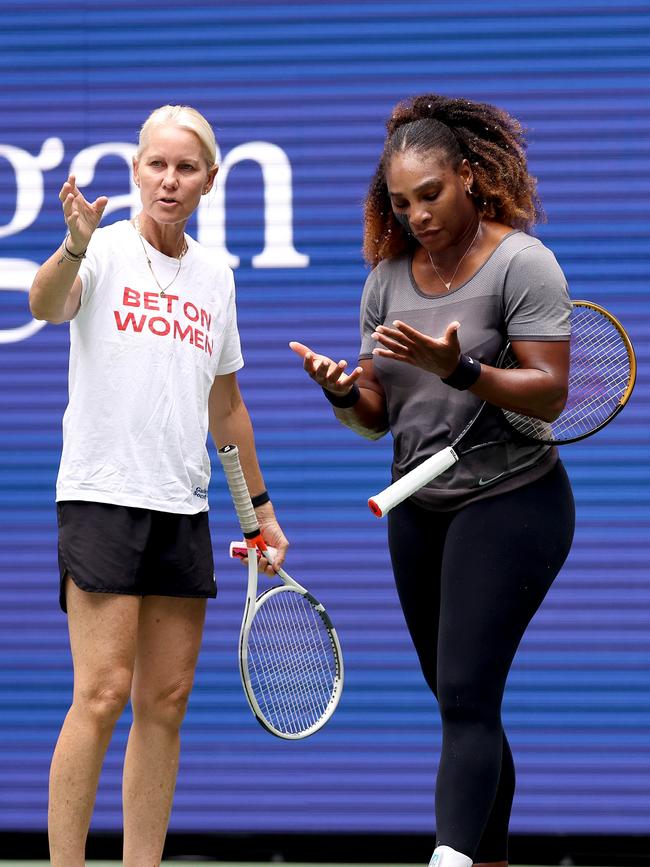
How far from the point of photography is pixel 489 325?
10.5ft

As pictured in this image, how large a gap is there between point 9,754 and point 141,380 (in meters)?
2.38

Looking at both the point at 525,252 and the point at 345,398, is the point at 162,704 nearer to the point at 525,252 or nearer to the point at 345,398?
the point at 345,398

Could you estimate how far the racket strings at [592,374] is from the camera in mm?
3439

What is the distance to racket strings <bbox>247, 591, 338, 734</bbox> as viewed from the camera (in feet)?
14.4

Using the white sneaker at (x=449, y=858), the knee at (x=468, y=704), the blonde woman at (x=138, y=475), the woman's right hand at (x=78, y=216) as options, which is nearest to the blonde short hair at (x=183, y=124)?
the blonde woman at (x=138, y=475)

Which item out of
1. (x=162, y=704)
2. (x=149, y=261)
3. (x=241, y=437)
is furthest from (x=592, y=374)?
(x=162, y=704)

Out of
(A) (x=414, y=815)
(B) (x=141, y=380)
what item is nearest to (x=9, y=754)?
(A) (x=414, y=815)

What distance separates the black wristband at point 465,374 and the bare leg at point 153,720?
99 cm

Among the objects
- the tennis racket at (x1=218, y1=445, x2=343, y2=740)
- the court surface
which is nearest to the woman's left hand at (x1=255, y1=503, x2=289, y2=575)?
the tennis racket at (x1=218, y1=445, x2=343, y2=740)

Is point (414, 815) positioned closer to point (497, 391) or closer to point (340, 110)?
point (497, 391)

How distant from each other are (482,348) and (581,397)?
0.49 meters

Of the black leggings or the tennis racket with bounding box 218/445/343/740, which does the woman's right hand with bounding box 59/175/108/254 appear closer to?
the black leggings

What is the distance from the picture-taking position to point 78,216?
301 cm

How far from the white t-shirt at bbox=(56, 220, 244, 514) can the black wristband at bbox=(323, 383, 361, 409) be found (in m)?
0.37
